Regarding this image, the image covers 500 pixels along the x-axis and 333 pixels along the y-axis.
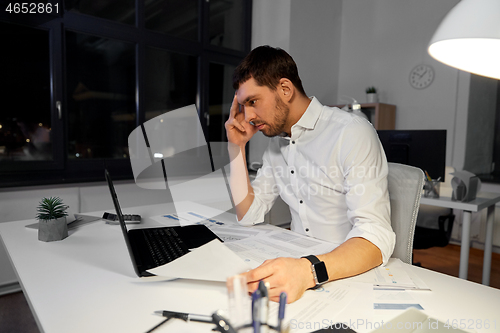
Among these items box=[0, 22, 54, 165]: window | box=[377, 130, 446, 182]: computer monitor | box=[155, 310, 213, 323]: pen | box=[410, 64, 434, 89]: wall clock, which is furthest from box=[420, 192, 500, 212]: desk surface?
box=[0, 22, 54, 165]: window

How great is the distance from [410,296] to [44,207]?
102 cm

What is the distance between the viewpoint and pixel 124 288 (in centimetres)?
68

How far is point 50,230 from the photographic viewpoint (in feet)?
3.30

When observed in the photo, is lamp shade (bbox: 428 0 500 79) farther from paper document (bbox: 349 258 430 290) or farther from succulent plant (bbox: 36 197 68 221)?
succulent plant (bbox: 36 197 68 221)

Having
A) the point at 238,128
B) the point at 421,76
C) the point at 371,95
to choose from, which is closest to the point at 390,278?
the point at 238,128

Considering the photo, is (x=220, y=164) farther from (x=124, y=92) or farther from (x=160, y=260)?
(x=124, y=92)

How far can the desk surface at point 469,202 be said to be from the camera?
76.9 inches

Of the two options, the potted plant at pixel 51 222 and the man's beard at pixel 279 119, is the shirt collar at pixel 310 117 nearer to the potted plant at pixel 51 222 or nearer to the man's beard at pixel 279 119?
the man's beard at pixel 279 119

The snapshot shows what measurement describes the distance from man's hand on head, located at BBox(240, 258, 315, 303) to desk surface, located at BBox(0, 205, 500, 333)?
7cm

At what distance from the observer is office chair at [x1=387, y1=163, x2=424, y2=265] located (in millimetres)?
1005

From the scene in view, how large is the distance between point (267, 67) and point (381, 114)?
8.97 feet

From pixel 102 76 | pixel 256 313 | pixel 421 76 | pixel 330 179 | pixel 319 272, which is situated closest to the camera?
pixel 256 313

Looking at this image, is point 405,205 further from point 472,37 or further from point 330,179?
point 472,37

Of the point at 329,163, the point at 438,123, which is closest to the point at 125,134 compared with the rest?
the point at 329,163
